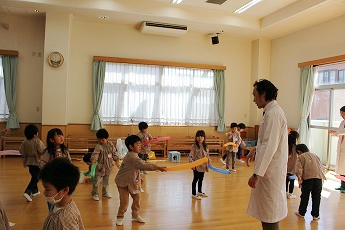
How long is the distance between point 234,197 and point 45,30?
616cm

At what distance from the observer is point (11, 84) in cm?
771

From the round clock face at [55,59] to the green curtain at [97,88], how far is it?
39.0 inches

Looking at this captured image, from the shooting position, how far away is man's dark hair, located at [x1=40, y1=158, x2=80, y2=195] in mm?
1562

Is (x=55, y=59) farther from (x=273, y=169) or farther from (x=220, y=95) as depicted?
(x=273, y=169)

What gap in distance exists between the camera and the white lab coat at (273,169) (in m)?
2.30

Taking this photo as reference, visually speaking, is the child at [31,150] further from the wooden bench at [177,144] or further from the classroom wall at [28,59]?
the wooden bench at [177,144]

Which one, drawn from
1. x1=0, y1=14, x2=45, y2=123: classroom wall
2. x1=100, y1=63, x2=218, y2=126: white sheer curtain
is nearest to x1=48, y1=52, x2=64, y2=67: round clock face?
x1=0, y1=14, x2=45, y2=123: classroom wall

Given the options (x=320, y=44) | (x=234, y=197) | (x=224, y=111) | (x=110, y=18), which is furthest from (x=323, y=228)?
(x=110, y=18)

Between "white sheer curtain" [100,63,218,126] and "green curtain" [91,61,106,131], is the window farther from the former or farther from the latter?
"green curtain" [91,61,106,131]

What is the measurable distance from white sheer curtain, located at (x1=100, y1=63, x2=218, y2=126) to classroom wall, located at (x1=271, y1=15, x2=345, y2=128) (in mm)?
2168

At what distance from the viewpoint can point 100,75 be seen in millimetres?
8195

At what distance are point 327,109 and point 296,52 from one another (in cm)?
194

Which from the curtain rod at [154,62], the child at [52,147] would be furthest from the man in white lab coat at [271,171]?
the curtain rod at [154,62]

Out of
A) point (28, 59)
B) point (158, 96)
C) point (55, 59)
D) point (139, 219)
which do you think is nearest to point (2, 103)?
point (28, 59)
